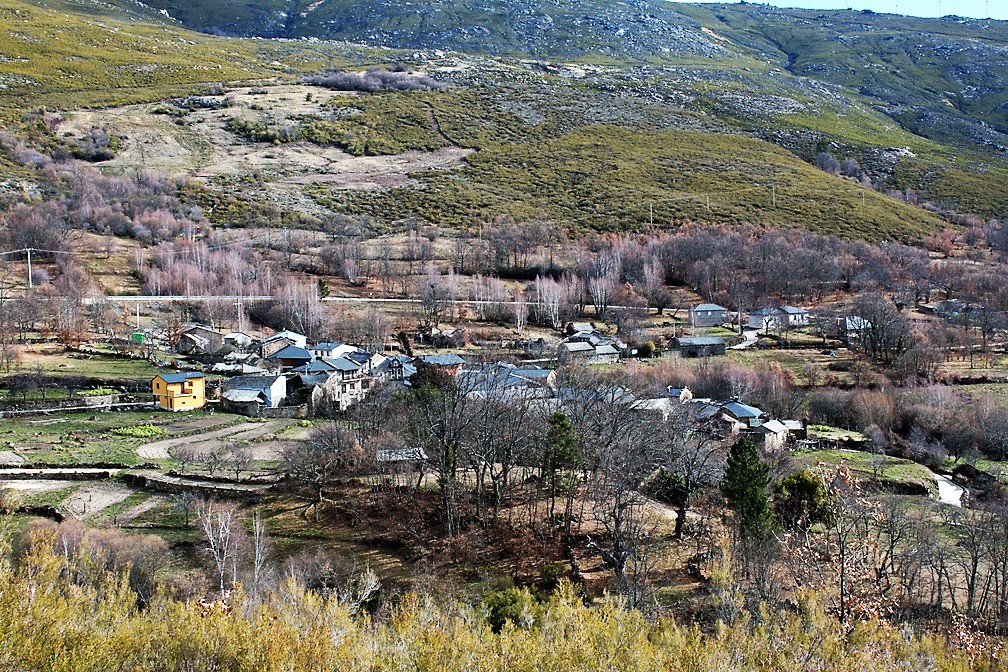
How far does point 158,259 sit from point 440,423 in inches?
1825

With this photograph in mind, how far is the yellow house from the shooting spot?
39.6 m

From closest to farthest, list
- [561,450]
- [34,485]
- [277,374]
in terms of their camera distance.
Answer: [561,450]
[34,485]
[277,374]

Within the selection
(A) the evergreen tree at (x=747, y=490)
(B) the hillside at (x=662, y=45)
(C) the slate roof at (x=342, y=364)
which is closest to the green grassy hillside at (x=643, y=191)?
(C) the slate roof at (x=342, y=364)

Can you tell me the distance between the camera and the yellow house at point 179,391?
39.6 m

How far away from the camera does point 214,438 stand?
3497cm

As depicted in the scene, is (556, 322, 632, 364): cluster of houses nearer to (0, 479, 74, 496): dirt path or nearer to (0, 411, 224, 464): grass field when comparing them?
(0, 411, 224, 464): grass field

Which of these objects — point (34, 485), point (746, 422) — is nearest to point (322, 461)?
point (34, 485)

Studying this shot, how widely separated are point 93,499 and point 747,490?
20328mm

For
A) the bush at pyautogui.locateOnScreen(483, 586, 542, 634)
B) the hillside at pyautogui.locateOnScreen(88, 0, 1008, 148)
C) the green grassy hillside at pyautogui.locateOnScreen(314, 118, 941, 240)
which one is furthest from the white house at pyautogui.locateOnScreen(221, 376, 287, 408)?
the hillside at pyautogui.locateOnScreen(88, 0, 1008, 148)

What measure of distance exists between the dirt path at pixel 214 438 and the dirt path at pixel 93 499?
3258 mm

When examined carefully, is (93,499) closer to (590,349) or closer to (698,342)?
(590,349)

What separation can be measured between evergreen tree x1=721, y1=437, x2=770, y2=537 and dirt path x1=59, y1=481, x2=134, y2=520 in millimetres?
18998

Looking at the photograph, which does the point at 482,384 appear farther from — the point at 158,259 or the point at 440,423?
the point at 158,259

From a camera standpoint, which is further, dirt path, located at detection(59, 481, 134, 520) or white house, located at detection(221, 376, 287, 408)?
white house, located at detection(221, 376, 287, 408)
